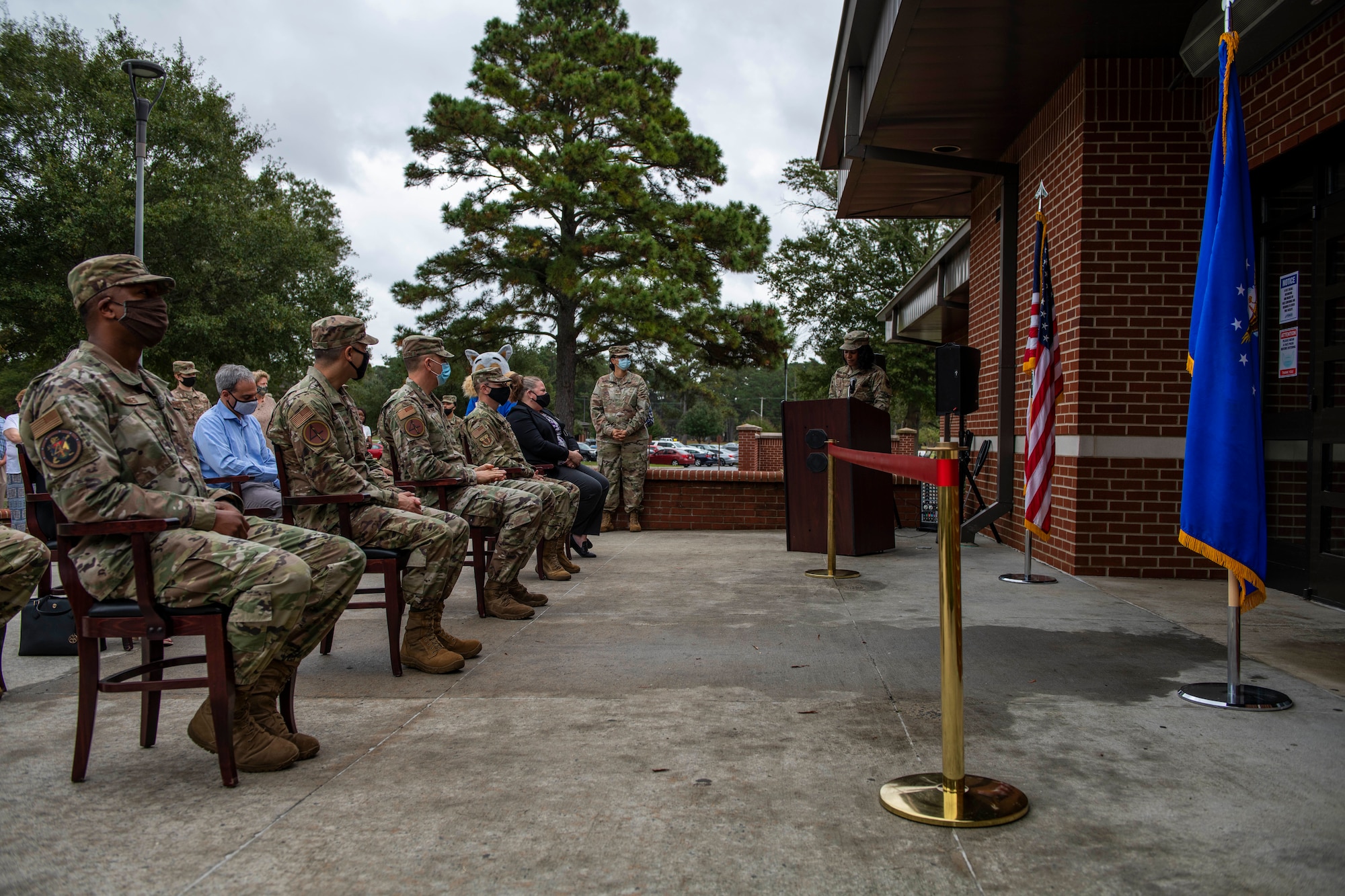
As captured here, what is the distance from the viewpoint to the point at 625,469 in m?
11.0

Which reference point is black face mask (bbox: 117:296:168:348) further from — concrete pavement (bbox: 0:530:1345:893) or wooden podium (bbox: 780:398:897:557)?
wooden podium (bbox: 780:398:897:557)

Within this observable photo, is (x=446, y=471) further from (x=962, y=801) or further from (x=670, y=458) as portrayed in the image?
(x=670, y=458)

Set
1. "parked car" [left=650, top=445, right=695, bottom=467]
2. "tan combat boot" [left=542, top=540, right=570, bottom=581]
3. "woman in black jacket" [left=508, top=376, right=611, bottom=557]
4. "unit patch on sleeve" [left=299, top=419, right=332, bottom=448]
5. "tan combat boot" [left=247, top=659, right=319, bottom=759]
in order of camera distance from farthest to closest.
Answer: "parked car" [left=650, top=445, right=695, bottom=467] < "woman in black jacket" [left=508, top=376, right=611, bottom=557] < "tan combat boot" [left=542, top=540, right=570, bottom=581] < "unit patch on sleeve" [left=299, top=419, right=332, bottom=448] < "tan combat boot" [left=247, top=659, right=319, bottom=759]

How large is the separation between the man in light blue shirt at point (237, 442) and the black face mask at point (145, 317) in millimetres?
3196

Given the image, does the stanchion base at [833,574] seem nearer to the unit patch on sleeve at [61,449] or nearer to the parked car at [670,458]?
the unit patch on sleeve at [61,449]

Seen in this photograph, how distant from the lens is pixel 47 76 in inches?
900

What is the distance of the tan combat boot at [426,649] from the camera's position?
172 inches

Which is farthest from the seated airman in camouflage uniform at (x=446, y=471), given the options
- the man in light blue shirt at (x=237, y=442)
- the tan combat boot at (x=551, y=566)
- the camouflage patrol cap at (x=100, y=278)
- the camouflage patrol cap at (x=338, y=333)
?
the camouflage patrol cap at (x=100, y=278)

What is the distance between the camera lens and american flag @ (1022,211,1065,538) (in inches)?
260

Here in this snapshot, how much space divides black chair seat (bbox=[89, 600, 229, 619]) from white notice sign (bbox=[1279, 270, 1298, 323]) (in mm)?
6473

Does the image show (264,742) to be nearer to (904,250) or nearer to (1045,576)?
(1045,576)

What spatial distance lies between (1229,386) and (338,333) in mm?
3896

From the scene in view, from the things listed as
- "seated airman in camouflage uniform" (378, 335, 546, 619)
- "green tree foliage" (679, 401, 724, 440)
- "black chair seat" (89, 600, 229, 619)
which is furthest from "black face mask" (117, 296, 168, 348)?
"green tree foliage" (679, 401, 724, 440)

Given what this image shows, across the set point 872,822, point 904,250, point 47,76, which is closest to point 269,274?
point 47,76
